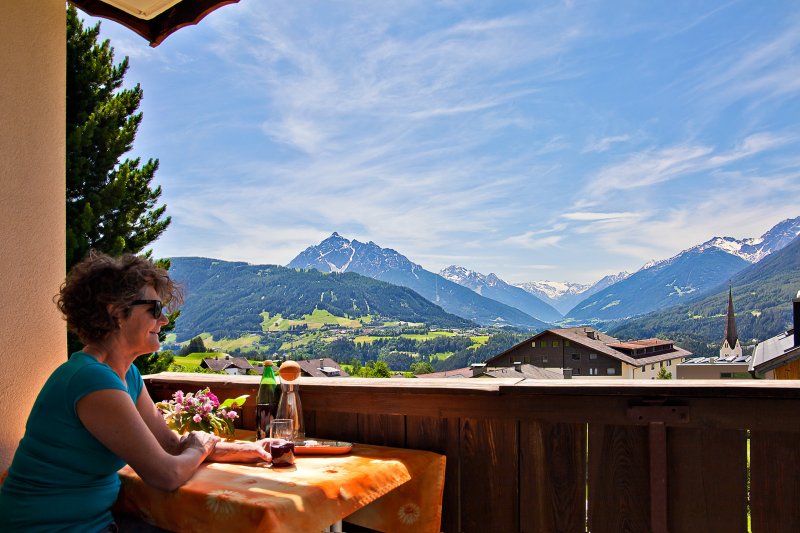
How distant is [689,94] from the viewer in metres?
90.9

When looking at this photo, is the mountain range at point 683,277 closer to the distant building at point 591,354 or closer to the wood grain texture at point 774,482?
the distant building at point 591,354

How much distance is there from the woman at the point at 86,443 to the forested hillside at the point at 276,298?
4800cm

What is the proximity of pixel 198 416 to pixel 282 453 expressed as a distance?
0.45 metres

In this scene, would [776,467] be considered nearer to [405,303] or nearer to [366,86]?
[405,303]

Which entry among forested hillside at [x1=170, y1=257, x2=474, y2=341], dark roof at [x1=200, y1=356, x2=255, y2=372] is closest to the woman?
dark roof at [x1=200, y1=356, x2=255, y2=372]

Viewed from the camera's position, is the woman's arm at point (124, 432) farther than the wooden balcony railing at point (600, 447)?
No

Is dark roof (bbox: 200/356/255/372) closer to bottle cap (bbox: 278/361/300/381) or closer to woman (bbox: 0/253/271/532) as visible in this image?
bottle cap (bbox: 278/361/300/381)

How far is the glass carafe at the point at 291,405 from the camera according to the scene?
6.47 ft

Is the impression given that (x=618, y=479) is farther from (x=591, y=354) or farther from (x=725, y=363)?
(x=591, y=354)

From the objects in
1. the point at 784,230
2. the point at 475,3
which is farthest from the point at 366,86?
the point at 784,230

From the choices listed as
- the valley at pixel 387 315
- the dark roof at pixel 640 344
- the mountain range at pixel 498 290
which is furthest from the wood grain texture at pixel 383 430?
the mountain range at pixel 498 290

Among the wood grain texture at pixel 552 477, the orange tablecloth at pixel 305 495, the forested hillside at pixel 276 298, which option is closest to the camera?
the orange tablecloth at pixel 305 495

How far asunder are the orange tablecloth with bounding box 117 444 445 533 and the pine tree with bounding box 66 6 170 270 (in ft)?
36.5

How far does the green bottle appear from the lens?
1962 mm
